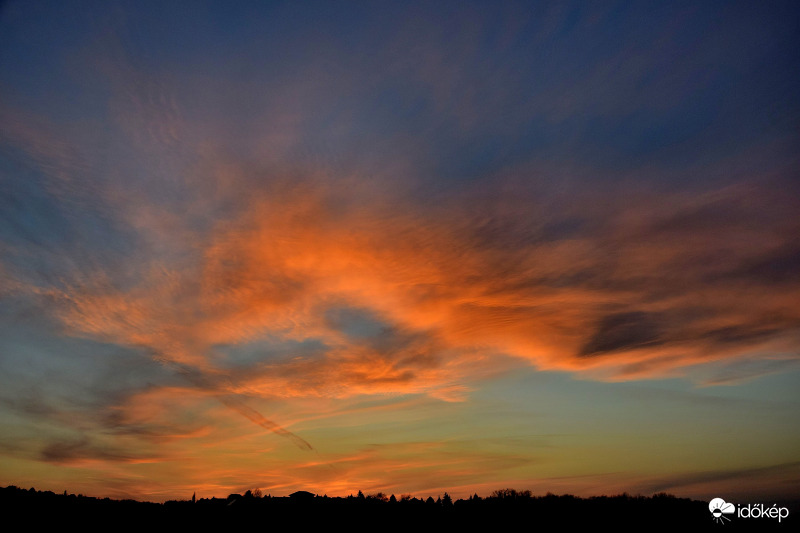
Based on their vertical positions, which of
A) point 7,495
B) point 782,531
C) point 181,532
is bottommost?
point 782,531

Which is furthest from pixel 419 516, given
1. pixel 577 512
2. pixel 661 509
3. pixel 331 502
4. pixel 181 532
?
pixel 661 509

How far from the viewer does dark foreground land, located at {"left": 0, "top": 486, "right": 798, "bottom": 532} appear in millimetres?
41875

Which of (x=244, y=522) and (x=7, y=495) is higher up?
(x=7, y=495)

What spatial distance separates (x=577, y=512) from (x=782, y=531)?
16.7m

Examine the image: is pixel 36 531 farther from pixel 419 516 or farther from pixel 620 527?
pixel 620 527

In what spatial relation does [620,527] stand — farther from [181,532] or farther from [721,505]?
[181,532]

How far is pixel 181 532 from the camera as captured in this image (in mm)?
40125

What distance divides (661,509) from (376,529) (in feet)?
96.6

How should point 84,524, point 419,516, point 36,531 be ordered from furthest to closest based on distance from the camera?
point 419,516
point 84,524
point 36,531

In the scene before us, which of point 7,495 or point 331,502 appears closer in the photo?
point 7,495

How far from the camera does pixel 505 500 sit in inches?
2202

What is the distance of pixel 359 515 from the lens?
47.8 m

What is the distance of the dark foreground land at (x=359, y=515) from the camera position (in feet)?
137

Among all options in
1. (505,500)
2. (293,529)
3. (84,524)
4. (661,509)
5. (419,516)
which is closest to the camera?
(84,524)
